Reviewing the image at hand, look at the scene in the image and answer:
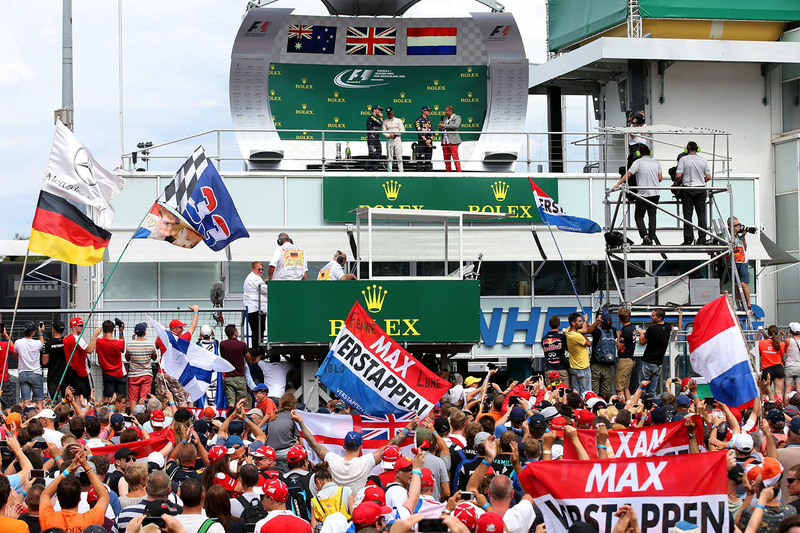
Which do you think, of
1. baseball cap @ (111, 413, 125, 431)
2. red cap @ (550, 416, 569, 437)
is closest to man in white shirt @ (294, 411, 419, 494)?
red cap @ (550, 416, 569, 437)

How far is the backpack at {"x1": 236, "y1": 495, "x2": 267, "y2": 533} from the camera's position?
26.7 feet

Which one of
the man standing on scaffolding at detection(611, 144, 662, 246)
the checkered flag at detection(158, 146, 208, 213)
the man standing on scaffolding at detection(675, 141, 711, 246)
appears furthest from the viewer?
the man standing on scaffolding at detection(675, 141, 711, 246)

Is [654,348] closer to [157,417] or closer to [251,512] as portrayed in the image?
[157,417]

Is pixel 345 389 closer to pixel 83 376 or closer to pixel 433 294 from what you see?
pixel 433 294

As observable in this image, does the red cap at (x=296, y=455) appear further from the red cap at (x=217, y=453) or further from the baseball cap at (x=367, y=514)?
the baseball cap at (x=367, y=514)

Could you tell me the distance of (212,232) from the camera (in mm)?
16219

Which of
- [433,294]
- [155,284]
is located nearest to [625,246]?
[433,294]

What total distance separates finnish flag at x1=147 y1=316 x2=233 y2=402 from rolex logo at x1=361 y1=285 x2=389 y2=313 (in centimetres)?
266

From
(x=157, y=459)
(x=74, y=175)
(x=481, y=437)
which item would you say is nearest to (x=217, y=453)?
(x=157, y=459)

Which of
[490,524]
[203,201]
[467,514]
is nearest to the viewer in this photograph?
[490,524]

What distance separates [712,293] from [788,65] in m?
11.8

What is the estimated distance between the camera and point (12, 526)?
7.14m

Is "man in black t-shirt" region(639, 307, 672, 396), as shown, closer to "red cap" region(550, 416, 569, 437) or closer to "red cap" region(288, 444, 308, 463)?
"red cap" region(550, 416, 569, 437)

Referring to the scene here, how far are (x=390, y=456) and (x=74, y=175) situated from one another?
22.8 ft
